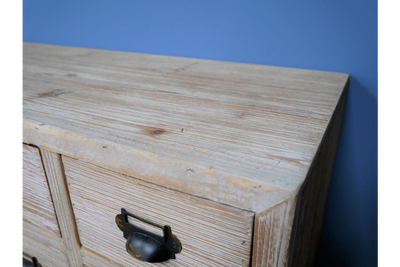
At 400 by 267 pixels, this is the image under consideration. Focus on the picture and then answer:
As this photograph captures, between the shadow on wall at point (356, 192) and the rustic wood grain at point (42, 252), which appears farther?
the shadow on wall at point (356, 192)

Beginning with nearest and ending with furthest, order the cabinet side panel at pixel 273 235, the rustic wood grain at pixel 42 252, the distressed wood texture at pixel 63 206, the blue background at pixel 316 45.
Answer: the cabinet side panel at pixel 273 235 < the distressed wood texture at pixel 63 206 < the rustic wood grain at pixel 42 252 < the blue background at pixel 316 45

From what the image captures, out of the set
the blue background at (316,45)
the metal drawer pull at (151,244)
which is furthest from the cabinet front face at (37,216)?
the blue background at (316,45)

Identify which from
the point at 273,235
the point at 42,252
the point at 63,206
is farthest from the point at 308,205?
the point at 42,252

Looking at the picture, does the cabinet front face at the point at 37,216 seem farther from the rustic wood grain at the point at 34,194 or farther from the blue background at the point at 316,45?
the blue background at the point at 316,45

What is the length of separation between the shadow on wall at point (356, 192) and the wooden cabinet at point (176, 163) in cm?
15

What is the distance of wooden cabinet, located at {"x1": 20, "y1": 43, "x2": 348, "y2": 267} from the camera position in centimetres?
27

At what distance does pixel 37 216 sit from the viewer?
46 cm

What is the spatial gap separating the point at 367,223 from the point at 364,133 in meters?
0.25

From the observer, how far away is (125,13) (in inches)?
32.6

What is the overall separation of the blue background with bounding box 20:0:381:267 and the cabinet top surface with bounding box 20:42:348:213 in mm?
73

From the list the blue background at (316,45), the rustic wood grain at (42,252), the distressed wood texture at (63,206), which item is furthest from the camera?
the blue background at (316,45)

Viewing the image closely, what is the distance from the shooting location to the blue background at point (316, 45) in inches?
24.2
